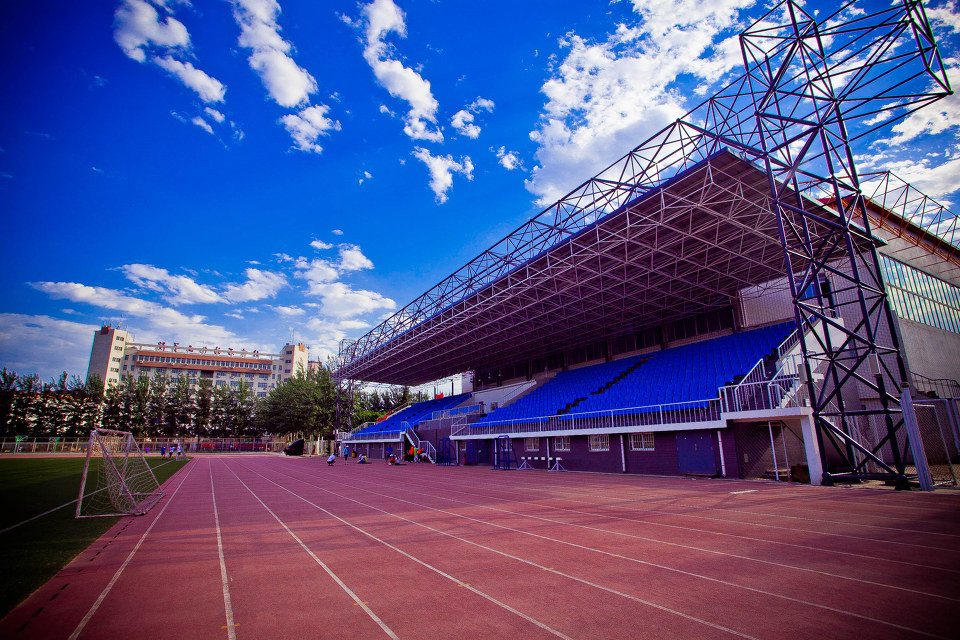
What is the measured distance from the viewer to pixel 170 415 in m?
63.7

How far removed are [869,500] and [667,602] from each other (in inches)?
386

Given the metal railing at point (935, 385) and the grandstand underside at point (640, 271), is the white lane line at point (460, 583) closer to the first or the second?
the grandstand underside at point (640, 271)

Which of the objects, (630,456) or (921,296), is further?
(921,296)

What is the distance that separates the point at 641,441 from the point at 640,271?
8.91 m

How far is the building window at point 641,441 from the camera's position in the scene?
782 inches

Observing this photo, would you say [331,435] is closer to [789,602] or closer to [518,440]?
[518,440]

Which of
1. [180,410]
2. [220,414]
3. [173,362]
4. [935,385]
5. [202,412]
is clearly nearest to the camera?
[935,385]

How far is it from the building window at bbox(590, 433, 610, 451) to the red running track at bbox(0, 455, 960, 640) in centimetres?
1121

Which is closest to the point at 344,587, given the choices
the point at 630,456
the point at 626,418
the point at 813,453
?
the point at 813,453

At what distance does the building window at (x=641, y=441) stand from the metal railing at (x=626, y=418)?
728mm

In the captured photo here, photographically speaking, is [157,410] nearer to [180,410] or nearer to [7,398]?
[180,410]

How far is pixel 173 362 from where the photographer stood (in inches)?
3821

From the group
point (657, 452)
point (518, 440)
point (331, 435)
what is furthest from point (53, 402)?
point (657, 452)

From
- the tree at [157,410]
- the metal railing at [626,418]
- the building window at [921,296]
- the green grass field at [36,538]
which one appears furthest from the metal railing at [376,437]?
the building window at [921,296]
